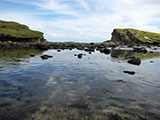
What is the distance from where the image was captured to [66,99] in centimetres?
768

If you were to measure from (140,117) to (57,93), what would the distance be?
5.04 metres

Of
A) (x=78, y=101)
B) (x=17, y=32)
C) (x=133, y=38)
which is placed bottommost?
(x=78, y=101)

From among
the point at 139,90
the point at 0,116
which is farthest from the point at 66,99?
the point at 139,90

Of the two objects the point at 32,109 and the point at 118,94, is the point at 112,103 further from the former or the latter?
the point at 32,109

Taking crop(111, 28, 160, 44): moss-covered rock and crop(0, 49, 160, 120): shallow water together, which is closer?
crop(0, 49, 160, 120): shallow water

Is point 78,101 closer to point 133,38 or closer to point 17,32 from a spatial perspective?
point 17,32

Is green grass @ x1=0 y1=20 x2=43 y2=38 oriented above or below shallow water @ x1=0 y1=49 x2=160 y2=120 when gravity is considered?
above

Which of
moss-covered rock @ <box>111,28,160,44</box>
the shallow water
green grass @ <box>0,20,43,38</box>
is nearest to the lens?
the shallow water

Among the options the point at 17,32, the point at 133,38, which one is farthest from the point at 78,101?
the point at 133,38

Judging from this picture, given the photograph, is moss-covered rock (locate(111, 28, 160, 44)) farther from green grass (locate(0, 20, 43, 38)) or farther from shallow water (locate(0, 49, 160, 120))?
shallow water (locate(0, 49, 160, 120))

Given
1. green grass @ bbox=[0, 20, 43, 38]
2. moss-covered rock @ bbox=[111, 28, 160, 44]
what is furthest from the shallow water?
moss-covered rock @ bbox=[111, 28, 160, 44]

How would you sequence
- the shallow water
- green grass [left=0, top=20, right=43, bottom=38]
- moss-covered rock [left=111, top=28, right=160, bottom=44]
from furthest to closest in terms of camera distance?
moss-covered rock [left=111, top=28, right=160, bottom=44], green grass [left=0, top=20, right=43, bottom=38], the shallow water

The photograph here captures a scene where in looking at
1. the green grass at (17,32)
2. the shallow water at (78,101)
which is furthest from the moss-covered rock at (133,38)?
the shallow water at (78,101)

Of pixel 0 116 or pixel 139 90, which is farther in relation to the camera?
pixel 139 90
